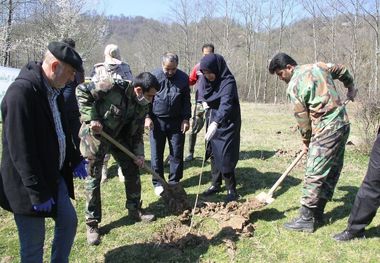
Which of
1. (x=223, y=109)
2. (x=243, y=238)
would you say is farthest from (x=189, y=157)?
(x=243, y=238)

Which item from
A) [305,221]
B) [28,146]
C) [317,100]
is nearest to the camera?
[28,146]

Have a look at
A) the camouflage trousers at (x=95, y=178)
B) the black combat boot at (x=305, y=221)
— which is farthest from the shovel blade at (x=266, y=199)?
the camouflage trousers at (x=95, y=178)

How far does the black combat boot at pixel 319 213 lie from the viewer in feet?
14.7

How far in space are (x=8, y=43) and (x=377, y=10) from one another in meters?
19.7

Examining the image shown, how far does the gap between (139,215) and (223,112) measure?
1730 mm

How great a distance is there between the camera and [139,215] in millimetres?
4883

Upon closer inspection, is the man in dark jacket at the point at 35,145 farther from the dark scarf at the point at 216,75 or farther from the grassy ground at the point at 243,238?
the dark scarf at the point at 216,75

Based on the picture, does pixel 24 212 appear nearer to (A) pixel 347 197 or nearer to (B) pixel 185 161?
(A) pixel 347 197

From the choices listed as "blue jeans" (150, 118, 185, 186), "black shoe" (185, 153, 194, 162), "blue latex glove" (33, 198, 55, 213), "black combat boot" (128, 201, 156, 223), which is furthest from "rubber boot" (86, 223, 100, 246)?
"black shoe" (185, 153, 194, 162)

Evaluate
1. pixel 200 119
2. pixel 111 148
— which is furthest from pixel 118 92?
pixel 200 119

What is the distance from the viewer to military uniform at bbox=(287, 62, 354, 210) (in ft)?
13.5

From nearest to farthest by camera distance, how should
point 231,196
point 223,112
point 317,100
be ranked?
point 317,100 → point 223,112 → point 231,196

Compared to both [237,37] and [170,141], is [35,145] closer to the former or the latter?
[170,141]

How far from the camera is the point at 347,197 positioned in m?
5.42
